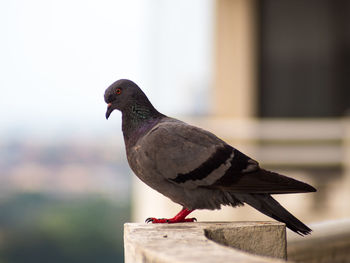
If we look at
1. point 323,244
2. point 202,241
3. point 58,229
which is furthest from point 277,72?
point 58,229

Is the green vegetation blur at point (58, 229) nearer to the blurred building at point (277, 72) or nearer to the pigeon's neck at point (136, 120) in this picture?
the blurred building at point (277, 72)

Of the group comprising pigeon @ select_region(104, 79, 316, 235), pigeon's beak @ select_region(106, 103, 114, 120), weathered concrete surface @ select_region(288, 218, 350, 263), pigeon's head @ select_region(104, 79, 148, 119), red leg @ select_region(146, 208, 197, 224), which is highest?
pigeon's head @ select_region(104, 79, 148, 119)

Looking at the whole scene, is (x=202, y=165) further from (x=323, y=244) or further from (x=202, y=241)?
(x=323, y=244)

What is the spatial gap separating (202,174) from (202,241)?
0.80 meters

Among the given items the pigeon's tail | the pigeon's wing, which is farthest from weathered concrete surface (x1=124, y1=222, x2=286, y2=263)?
the pigeon's wing

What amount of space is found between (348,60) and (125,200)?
19.0 m

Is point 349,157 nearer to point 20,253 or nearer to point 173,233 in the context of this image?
point 173,233

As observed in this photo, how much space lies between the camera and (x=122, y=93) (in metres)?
4.71

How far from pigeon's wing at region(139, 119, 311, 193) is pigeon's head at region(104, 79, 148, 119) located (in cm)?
34

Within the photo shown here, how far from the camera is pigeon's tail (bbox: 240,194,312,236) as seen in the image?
4332 millimetres

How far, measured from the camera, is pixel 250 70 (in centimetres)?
1442

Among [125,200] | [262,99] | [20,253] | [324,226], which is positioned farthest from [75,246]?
[324,226]

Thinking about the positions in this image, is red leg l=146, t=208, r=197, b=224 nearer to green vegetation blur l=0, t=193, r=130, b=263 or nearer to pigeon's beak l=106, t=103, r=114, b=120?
pigeon's beak l=106, t=103, r=114, b=120

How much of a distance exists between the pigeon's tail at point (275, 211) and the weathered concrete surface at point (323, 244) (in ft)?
2.13
